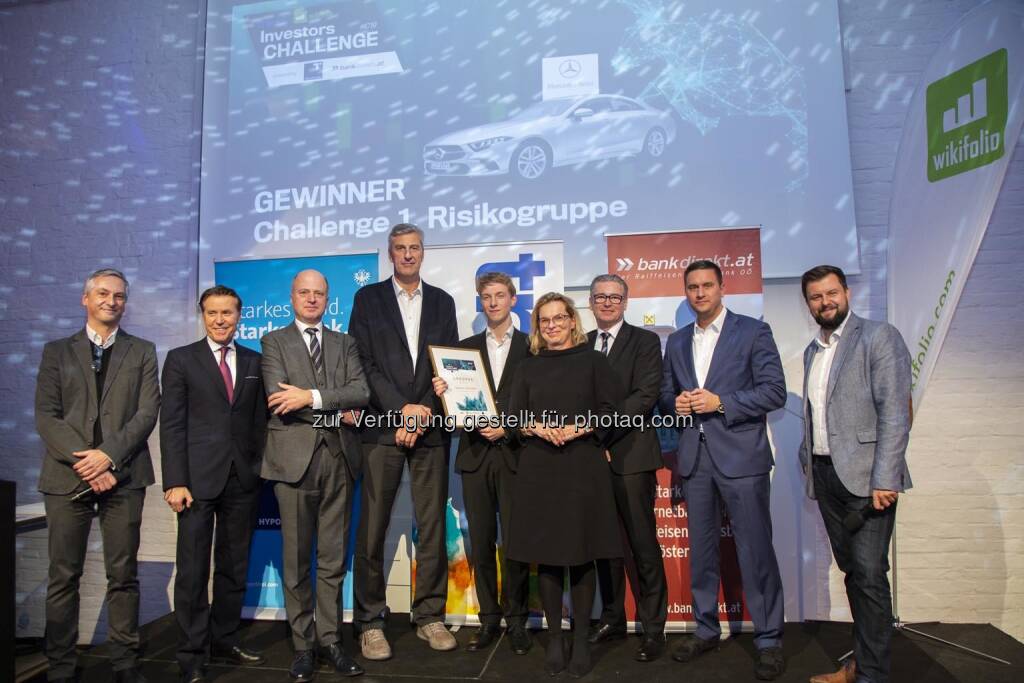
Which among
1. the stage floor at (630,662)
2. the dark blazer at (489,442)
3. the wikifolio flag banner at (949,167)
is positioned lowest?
the stage floor at (630,662)

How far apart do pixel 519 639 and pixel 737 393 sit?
1.65m

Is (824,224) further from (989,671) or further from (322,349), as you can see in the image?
(322,349)

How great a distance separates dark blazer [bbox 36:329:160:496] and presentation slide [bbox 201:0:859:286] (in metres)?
1.53

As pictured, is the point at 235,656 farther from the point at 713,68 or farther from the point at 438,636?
the point at 713,68

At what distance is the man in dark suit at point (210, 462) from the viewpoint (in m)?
3.18

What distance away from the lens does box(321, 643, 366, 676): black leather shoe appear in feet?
10.4

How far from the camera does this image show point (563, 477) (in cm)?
306

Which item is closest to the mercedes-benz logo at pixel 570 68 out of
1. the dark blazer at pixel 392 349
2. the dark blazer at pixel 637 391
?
the dark blazer at pixel 392 349

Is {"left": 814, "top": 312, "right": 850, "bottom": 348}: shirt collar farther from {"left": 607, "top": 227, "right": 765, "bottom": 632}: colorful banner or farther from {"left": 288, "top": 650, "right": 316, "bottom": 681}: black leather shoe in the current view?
{"left": 288, "top": 650, "right": 316, "bottom": 681}: black leather shoe

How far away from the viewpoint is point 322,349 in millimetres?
3404

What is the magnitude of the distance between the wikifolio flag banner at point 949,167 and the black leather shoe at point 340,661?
3190 mm

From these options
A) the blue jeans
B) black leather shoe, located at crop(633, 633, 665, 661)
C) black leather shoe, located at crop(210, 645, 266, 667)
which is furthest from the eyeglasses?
black leather shoe, located at crop(210, 645, 266, 667)

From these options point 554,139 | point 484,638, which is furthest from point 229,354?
point 554,139

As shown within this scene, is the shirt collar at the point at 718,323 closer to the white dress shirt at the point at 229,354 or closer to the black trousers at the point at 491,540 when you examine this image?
the black trousers at the point at 491,540
